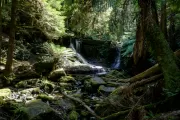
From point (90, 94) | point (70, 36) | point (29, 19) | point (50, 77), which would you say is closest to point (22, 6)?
point (29, 19)

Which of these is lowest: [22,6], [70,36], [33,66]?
[33,66]

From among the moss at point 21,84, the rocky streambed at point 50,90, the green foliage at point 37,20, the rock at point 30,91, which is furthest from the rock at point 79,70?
the rock at point 30,91

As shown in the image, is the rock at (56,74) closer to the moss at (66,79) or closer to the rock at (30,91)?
the moss at (66,79)

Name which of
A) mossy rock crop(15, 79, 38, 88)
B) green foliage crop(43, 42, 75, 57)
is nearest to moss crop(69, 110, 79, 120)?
mossy rock crop(15, 79, 38, 88)

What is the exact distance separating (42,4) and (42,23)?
1.22 meters

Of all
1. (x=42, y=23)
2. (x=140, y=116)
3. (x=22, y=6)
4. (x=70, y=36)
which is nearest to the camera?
(x=140, y=116)

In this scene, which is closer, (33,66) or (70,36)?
(33,66)

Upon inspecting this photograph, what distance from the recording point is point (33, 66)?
9953 mm

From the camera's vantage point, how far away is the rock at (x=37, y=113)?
5.15m

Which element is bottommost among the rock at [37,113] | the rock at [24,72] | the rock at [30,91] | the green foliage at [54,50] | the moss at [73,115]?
the moss at [73,115]

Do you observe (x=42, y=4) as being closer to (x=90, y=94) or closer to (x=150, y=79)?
(x=90, y=94)

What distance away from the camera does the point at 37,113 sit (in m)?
5.23

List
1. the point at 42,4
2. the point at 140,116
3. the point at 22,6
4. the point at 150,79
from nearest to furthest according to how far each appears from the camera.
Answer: the point at 140,116 → the point at 150,79 → the point at 22,6 → the point at 42,4

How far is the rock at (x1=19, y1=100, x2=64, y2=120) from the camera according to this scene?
5148mm
